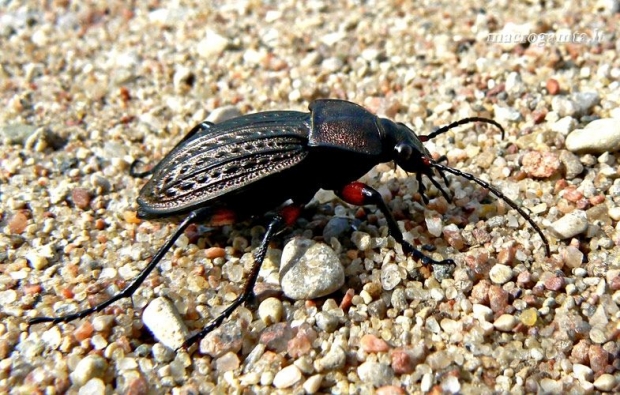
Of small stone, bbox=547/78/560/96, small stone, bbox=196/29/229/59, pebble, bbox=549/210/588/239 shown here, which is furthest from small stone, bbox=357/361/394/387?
small stone, bbox=196/29/229/59

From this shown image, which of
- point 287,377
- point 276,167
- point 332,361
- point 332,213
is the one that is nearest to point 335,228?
point 332,213

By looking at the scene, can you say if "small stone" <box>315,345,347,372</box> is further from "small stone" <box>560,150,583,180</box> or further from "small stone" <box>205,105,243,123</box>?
"small stone" <box>205,105,243,123</box>

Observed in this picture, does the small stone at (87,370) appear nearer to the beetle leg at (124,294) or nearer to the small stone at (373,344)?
the beetle leg at (124,294)

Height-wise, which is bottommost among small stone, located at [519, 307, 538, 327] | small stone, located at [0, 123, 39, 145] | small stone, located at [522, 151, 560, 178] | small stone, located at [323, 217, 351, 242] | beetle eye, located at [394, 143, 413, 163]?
small stone, located at [519, 307, 538, 327]

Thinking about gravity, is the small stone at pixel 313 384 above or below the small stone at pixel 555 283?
above

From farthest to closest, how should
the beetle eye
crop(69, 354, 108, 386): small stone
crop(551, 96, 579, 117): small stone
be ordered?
crop(551, 96, 579, 117): small stone < the beetle eye < crop(69, 354, 108, 386): small stone

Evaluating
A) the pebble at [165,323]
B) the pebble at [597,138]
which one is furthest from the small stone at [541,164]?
Result: the pebble at [165,323]

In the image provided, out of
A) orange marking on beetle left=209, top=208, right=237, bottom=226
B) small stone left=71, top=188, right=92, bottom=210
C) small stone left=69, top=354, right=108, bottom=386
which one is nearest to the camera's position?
small stone left=69, top=354, right=108, bottom=386
